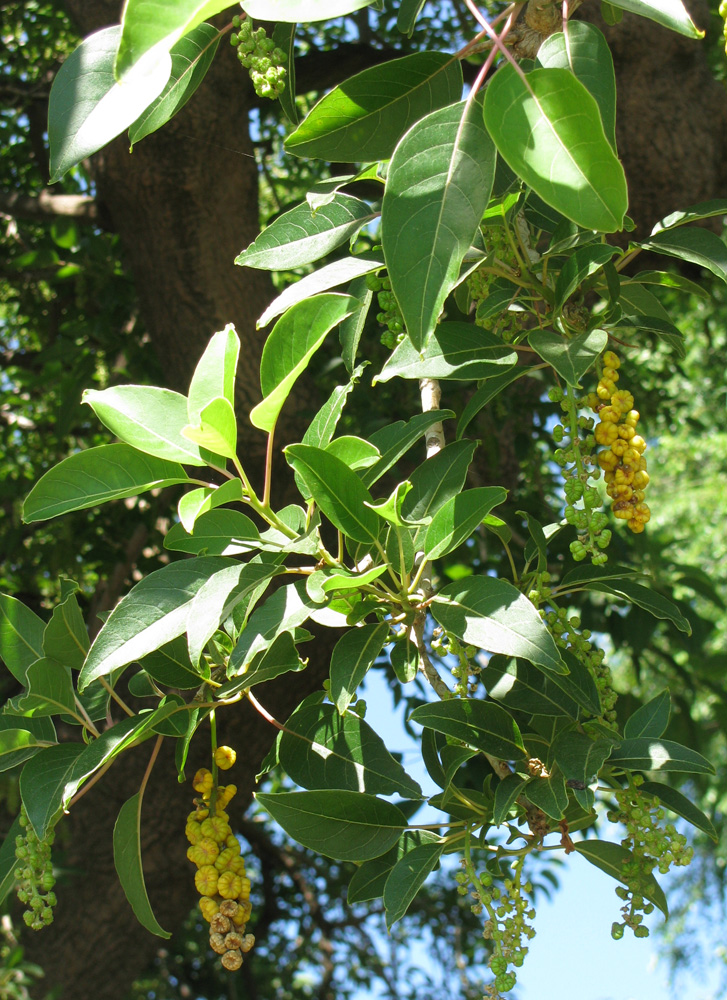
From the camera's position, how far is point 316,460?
73 cm

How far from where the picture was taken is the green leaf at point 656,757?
83 centimetres

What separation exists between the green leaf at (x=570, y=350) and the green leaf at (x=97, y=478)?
339mm

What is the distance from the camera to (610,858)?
959 mm

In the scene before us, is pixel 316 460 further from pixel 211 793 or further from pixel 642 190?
pixel 642 190

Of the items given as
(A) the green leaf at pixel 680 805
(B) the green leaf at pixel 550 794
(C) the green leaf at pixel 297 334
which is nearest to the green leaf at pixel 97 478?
(C) the green leaf at pixel 297 334

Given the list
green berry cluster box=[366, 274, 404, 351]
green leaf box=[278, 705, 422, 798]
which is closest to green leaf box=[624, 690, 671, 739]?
green leaf box=[278, 705, 422, 798]

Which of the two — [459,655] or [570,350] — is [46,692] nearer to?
[459,655]

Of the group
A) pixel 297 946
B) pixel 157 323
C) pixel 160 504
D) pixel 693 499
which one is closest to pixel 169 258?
pixel 157 323

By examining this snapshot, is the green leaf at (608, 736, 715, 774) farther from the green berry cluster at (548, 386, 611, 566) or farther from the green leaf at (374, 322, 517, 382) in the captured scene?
the green leaf at (374, 322, 517, 382)

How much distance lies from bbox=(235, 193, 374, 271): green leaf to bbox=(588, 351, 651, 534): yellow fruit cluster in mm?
294

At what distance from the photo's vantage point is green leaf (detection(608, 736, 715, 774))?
2.72ft

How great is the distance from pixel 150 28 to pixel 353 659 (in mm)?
505

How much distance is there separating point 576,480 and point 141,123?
1.68 feet

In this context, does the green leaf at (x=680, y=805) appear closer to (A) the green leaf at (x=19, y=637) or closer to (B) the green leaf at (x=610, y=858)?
(B) the green leaf at (x=610, y=858)
